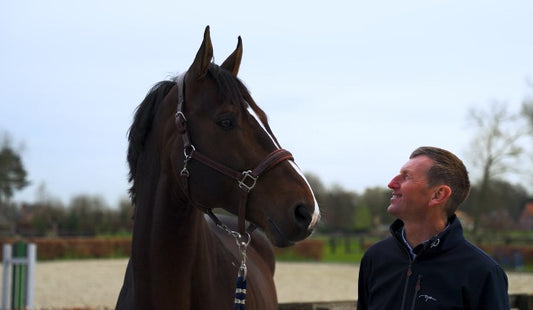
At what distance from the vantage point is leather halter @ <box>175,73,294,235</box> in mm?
2773

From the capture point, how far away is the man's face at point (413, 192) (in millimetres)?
2318

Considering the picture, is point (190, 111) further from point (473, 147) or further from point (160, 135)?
point (473, 147)

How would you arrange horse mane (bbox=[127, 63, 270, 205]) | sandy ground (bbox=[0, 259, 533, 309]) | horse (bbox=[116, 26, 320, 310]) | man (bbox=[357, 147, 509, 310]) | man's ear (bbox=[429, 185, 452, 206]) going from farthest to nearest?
sandy ground (bbox=[0, 259, 533, 309]) < horse mane (bbox=[127, 63, 270, 205]) < horse (bbox=[116, 26, 320, 310]) < man's ear (bbox=[429, 185, 452, 206]) < man (bbox=[357, 147, 509, 310])

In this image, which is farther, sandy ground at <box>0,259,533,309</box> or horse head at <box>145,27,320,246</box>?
sandy ground at <box>0,259,533,309</box>

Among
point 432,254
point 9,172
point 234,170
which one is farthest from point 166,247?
point 9,172

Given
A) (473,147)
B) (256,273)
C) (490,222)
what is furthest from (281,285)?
(490,222)

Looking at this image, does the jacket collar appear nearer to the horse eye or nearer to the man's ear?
the man's ear

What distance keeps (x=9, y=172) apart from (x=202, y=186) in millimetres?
46053

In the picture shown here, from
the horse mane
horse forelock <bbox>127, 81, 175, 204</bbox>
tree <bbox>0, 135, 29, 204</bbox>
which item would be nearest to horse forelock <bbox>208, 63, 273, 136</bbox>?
the horse mane

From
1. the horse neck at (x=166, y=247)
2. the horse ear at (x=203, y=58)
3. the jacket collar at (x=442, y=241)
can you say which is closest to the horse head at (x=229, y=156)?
the horse ear at (x=203, y=58)

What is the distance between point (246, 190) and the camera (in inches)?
110

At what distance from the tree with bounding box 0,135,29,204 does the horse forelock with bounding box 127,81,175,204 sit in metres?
44.4

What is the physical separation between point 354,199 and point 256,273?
4344 cm

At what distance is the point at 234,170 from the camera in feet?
9.36
